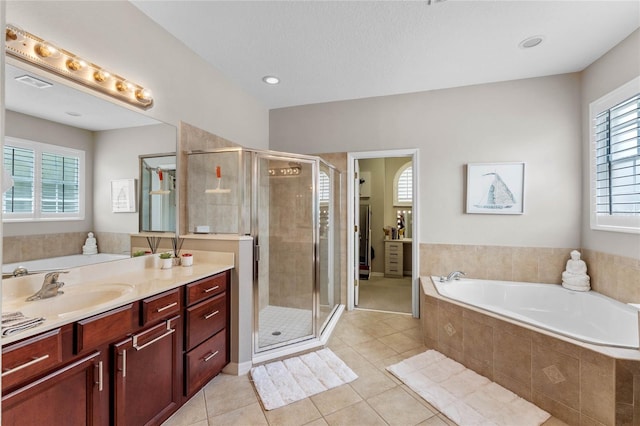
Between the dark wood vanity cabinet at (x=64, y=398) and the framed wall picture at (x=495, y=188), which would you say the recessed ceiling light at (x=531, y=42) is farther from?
the dark wood vanity cabinet at (x=64, y=398)

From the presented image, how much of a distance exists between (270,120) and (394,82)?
1.68m

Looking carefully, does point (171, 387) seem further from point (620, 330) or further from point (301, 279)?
point (620, 330)

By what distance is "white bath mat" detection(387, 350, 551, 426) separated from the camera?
191cm

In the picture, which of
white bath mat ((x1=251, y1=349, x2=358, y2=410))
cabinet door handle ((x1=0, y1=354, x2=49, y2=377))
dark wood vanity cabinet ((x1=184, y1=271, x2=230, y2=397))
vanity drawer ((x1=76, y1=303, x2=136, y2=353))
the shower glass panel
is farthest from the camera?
the shower glass panel

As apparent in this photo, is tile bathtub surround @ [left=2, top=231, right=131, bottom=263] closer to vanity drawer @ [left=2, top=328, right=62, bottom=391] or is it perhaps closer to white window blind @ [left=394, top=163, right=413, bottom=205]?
vanity drawer @ [left=2, top=328, right=62, bottom=391]

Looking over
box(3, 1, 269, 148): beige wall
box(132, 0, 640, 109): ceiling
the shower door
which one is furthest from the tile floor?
box(132, 0, 640, 109): ceiling

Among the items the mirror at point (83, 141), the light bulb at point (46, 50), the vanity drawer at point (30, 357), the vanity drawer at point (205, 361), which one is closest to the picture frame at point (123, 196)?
the mirror at point (83, 141)

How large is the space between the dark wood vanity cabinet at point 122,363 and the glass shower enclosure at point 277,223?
20.9 inches

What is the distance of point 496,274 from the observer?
3236mm

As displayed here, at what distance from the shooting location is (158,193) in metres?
2.36

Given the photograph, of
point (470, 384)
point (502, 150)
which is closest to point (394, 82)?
point (502, 150)

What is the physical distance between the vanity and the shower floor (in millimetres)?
389

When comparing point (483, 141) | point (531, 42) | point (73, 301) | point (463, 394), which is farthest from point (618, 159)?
point (73, 301)

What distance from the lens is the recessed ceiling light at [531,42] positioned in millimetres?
2441
